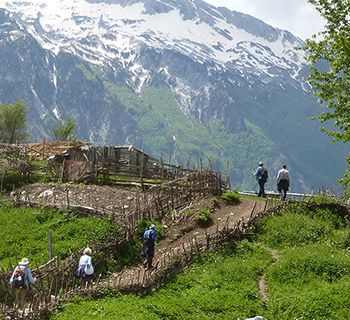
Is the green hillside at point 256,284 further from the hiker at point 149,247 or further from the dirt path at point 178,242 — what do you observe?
the hiker at point 149,247

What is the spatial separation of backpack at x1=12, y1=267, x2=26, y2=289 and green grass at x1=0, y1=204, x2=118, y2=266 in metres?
5.65

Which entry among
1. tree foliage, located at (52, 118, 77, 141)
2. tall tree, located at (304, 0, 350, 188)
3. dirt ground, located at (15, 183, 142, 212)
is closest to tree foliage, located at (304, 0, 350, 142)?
tall tree, located at (304, 0, 350, 188)

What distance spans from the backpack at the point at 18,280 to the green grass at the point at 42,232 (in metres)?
5.65

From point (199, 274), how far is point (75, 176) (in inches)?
722

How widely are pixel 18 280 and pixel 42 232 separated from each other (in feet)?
31.1

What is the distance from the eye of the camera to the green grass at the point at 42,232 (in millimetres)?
29719

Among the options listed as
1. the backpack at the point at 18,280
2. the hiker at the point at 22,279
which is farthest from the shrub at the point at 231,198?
the backpack at the point at 18,280

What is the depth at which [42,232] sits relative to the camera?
31.9m

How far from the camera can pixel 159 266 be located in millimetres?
26766

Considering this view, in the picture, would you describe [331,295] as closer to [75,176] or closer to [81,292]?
[81,292]

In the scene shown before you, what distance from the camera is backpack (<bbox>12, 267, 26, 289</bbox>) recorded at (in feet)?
73.9

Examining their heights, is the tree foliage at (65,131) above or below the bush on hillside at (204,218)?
below

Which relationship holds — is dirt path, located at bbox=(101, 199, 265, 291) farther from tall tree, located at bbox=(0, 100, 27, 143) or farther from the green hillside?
tall tree, located at bbox=(0, 100, 27, 143)

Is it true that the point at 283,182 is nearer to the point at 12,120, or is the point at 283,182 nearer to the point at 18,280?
the point at 18,280
